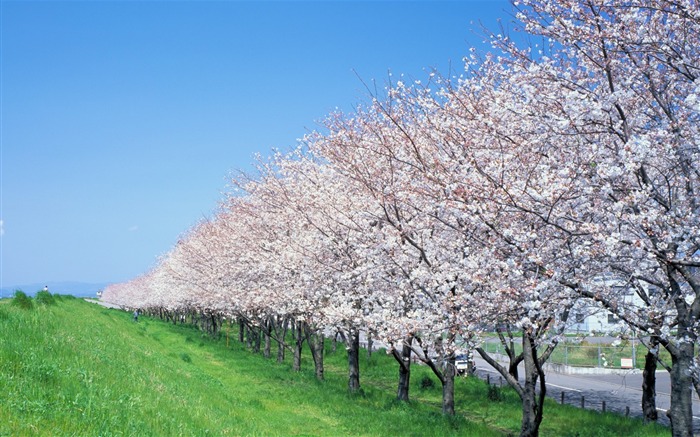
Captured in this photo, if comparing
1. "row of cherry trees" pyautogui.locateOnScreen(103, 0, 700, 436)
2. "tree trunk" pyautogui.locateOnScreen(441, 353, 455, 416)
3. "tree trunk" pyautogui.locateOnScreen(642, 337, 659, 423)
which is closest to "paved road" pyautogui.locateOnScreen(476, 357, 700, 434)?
"tree trunk" pyautogui.locateOnScreen(642, 337, 659, 423)

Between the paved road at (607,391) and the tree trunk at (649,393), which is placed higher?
the tree trunk at (649,393)

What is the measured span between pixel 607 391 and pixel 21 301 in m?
28.3

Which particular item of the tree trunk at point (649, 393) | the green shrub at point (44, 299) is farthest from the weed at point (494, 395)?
the green shrub at point (44, 299)

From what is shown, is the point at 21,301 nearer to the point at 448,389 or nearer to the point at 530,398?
the point at 448,389

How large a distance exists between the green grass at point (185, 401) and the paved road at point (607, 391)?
3.52 m

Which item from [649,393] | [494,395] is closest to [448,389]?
[649,393]

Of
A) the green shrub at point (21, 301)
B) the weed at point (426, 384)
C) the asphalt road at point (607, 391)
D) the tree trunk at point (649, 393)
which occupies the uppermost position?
the green shrub at point (21, 301)

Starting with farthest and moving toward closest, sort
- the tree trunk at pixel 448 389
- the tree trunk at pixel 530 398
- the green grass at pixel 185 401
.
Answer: the tree trunk at pixel 448 389 → the tree trunk at pixel 530 398 → the green grass at pixel 185 401

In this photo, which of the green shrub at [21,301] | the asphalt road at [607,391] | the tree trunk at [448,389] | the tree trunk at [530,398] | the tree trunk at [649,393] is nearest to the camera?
the tree trunk at [530,398]

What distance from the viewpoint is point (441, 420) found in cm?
1736

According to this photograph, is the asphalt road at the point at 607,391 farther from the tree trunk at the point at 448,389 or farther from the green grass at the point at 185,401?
the tree trunk at the point at 448,389

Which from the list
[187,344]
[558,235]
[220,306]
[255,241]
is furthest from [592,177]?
[187,344]

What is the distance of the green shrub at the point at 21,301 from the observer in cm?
2007

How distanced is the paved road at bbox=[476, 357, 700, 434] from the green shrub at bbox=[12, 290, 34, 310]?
69.1 ft
